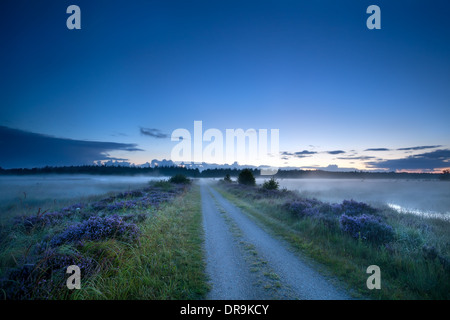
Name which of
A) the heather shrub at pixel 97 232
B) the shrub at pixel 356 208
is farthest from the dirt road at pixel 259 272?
the shrub at pixel 356 208

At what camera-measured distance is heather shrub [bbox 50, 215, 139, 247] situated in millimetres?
5695

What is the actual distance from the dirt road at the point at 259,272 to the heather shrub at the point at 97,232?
3.32 m

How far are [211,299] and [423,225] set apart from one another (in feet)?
46.3

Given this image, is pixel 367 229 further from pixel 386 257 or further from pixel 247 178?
pixel 247 178

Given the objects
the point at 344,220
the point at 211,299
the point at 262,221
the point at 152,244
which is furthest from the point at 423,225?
the point at 152,244

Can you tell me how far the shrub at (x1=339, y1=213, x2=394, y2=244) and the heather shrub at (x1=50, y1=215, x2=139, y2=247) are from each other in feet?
34.1

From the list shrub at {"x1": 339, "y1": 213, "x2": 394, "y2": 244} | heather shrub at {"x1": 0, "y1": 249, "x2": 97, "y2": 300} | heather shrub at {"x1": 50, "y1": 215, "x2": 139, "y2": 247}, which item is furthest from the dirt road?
shrub at {"x1": 339, "y1": 213, "x2": 394, "y2": 244}

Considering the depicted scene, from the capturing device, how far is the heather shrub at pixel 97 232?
570cm

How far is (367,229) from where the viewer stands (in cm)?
866

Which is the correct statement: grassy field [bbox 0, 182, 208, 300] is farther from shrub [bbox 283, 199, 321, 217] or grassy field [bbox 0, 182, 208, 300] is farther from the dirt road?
shrub [bbox 283, 199, 321, 217]

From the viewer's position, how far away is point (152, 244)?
264 inches

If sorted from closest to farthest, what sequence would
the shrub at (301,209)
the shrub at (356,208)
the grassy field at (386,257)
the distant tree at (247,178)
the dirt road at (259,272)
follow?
the dirt road at (259,272) < the grassy field at (386,257) < the shrub at (356,208) < the shrub at (301,209) < the distant tree at (247,178)

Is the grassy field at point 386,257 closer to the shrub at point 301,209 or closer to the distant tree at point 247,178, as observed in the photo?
the shrub at point 301,209

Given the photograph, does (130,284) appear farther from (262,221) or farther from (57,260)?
(262,221)
